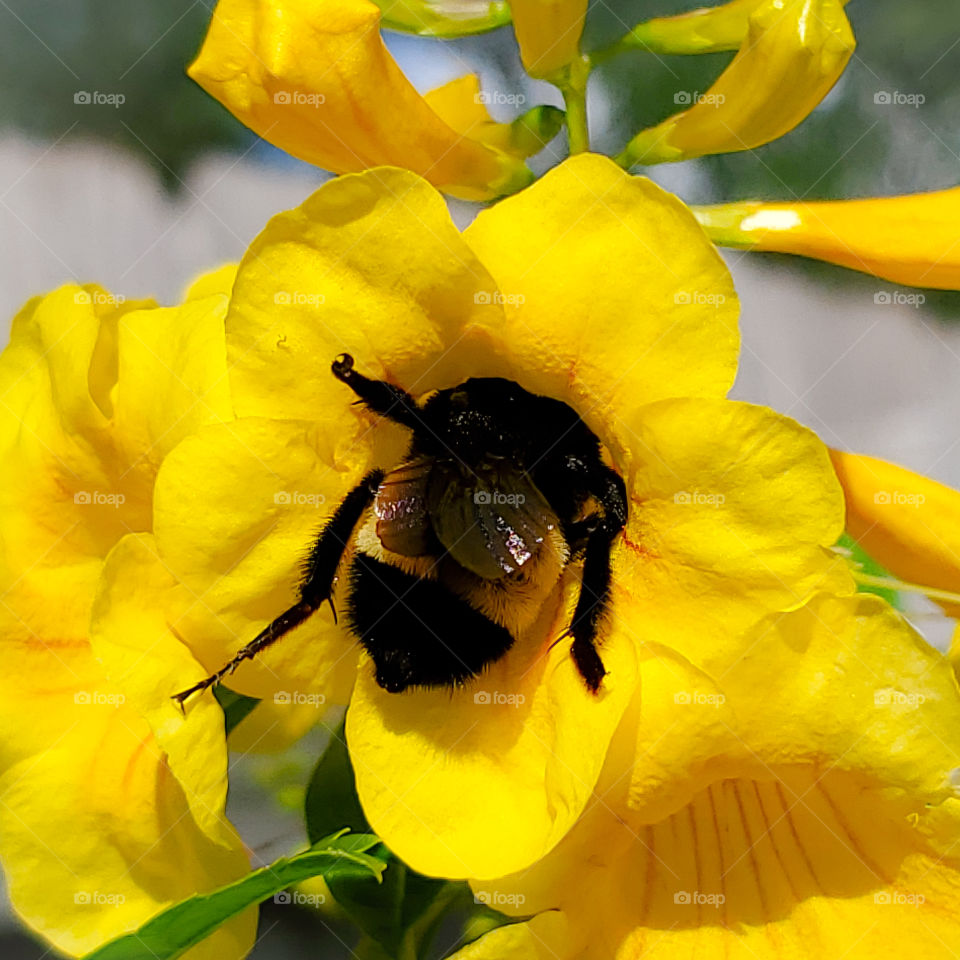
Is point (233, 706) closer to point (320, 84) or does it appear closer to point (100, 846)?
point (100, 846)

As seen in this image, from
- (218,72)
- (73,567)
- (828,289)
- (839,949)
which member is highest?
(218,72)

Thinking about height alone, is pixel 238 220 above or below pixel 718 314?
below

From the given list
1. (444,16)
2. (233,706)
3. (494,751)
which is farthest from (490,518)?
(444,16)

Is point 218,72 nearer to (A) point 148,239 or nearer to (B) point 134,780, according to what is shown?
→ (B) point 134,780

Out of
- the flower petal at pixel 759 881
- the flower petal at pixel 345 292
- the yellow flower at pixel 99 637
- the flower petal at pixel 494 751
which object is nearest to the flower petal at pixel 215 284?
the yellow flower at pixel 99 637

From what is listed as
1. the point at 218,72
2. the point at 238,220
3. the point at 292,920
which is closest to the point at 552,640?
the point at 218,72

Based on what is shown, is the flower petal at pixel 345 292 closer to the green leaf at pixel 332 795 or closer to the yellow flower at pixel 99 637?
the yellow flower at pixel 99 637
